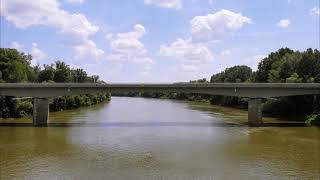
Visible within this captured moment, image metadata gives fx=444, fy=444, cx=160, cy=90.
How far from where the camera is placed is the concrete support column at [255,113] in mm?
62125

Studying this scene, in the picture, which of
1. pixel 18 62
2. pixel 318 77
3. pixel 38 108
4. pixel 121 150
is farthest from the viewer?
pixel 18 62

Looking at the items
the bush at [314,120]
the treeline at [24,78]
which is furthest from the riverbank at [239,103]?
the treeline at [24,78]

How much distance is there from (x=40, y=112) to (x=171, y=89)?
1888 centimetres

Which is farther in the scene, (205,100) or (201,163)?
(205,100)

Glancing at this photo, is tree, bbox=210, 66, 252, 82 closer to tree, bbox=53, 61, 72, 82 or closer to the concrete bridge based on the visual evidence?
tree, bbox=53, 61, 72, 82

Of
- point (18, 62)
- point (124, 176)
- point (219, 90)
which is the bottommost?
point (124, 176)

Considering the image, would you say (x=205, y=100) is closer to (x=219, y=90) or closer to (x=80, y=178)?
(x=219, y=90)

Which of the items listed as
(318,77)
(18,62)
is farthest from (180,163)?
(18,62)

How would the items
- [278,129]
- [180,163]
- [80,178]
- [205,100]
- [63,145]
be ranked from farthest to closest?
[205,100]
[278,129]
[63,145]
[180,163]
[80,178]

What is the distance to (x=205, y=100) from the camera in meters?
147

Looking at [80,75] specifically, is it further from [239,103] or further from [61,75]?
[239,103]

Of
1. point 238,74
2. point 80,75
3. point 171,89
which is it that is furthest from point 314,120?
point 80,75

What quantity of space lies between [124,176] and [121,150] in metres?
10.3

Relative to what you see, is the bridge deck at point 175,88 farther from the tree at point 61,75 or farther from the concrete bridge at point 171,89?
the tree at point 61,75
